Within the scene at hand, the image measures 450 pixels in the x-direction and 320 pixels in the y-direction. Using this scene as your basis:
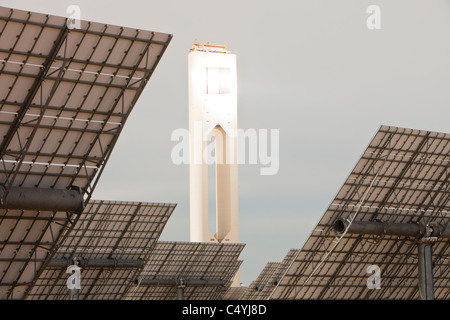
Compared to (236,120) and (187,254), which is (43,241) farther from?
(236,120)

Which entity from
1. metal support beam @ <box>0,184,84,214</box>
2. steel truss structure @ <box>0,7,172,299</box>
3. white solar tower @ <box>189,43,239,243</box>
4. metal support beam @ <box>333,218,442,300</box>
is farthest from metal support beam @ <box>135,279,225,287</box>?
metal support beam @ <box>0,184,84,214</box>

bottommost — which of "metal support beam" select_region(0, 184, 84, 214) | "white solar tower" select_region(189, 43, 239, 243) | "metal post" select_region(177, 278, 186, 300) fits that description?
"metal support beam" select_region(0, 184, 84, 214)

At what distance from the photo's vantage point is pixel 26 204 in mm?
27359

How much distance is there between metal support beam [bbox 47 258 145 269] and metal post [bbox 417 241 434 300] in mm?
16646

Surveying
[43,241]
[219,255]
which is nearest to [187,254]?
[219,255]

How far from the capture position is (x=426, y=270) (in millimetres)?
41031

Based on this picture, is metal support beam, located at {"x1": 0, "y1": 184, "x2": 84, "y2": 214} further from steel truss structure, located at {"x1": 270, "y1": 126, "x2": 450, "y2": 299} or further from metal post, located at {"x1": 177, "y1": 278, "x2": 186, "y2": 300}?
metal post, located at {"x1": 177, "y1": 278, "x2": 186, "y2": 300}

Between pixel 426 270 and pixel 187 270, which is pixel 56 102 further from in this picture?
pixel 187 270

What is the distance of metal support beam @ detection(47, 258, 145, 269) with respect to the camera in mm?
45378

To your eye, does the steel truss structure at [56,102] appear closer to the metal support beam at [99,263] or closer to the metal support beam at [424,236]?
the metal support beam at [99,263]

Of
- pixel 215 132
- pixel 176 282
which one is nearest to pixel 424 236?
pixel 176 282

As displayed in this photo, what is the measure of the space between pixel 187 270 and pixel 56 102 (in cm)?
3325
